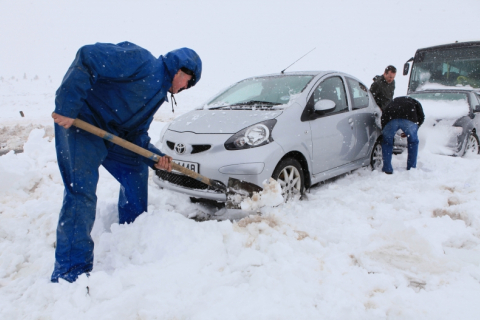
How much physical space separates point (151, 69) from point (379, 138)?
4159mm

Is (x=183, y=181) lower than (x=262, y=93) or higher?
lower

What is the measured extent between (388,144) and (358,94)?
0.90m

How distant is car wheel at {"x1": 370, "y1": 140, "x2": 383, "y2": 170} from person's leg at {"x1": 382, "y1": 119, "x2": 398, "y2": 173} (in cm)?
22

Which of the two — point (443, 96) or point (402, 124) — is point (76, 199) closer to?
point (402, 124)

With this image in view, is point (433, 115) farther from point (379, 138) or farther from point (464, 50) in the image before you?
point (464, 50)

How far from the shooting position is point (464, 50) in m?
8.17

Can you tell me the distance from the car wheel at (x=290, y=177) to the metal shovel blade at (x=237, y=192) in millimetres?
342

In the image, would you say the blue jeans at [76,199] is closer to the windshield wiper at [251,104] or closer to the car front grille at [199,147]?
the car front grille at [199,147]

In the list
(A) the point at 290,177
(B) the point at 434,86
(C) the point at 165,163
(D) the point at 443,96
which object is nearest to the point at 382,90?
(D) the point at 443,96

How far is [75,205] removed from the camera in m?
2.17

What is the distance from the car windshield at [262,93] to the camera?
149 inches

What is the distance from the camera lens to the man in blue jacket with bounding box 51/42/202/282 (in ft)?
6.60

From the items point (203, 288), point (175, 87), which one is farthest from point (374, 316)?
point (175, 87)

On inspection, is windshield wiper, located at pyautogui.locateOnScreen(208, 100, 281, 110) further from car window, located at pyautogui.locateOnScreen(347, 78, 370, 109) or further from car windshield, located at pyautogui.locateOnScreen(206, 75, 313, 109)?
car window, located at pyautogui.locateOnScreen(347, 78, 370, 109)
